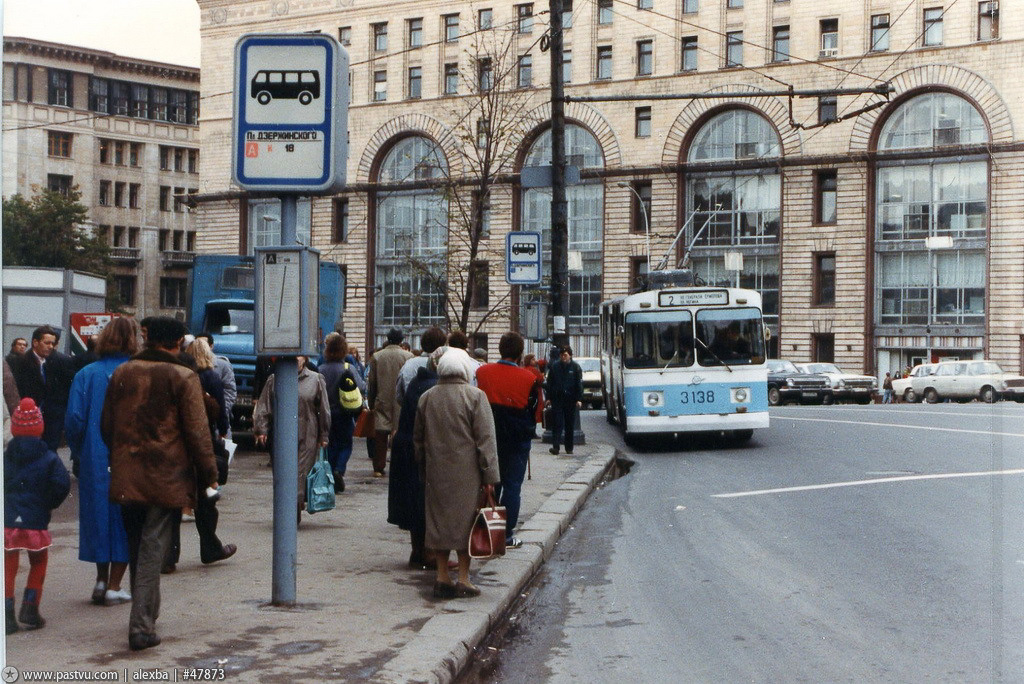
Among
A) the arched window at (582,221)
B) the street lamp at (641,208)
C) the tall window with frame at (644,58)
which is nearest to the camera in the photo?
the street lamp at (641,208)

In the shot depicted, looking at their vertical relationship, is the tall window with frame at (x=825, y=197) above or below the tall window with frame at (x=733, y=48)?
below

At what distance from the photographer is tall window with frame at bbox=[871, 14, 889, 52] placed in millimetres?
55906

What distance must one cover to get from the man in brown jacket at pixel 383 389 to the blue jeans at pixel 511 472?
5.33 meters

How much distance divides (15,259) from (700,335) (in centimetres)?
4612

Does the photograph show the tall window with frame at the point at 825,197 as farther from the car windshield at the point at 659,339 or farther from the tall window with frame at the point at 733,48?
the car windshield at the point at 659,339

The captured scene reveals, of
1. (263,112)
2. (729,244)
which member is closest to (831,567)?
(263,112)

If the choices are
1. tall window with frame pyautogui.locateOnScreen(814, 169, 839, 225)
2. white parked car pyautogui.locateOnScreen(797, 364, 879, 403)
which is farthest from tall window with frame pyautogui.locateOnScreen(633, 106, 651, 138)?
white parked car pyautogui.locateOnScreen(797, 364, 879, 403)

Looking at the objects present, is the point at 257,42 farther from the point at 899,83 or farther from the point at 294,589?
the point at 899,83

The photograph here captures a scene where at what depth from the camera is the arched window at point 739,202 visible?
5991cm

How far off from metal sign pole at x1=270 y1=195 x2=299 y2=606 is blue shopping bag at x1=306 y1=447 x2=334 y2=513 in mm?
2927

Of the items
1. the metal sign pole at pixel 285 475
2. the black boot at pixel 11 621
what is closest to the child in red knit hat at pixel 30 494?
the black boot at pixel 11 621

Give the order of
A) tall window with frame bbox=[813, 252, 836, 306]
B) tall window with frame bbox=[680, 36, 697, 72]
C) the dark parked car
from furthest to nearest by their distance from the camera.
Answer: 1. tall window with frame bbox=[680, 36, 697, 72]
2. tall window with frame bbox=[813, 252, 836, 306]
3. the dark parked car

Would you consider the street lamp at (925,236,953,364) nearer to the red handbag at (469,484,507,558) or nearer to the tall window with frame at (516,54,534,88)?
the tall window with frame at (516,54,534,88)

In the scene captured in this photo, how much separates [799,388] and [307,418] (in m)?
38.0
